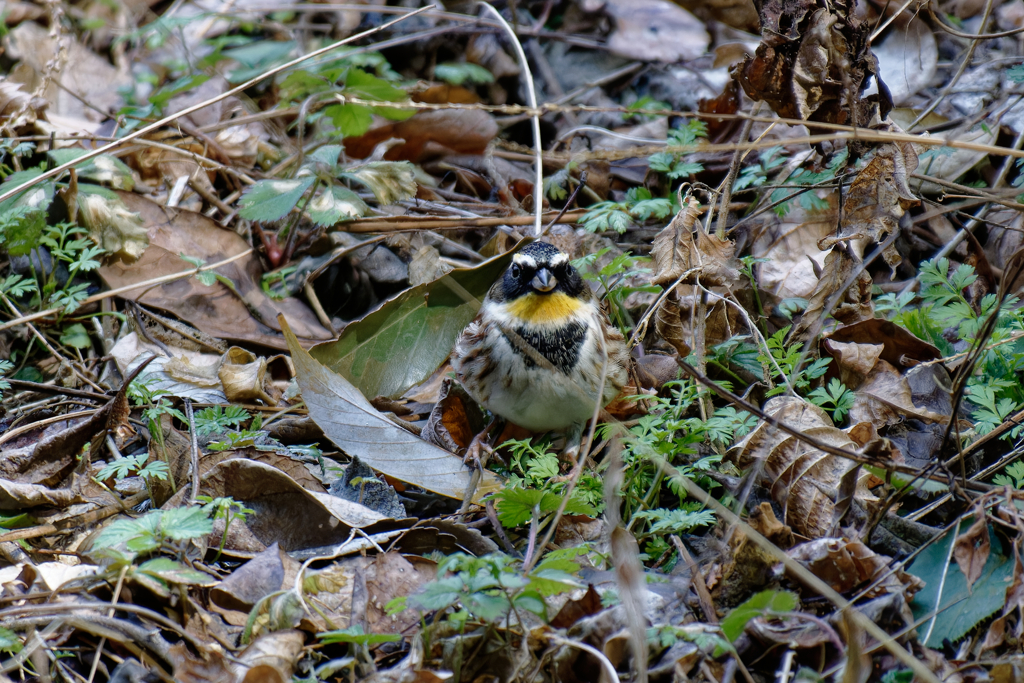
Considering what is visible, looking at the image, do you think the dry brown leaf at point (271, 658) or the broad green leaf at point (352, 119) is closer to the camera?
the dry brown leaf at point (271, 658)

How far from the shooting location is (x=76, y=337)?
16.0 ft

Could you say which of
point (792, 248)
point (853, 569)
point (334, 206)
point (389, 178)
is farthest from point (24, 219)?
point (853, 569)

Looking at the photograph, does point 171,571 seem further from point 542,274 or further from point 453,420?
point 542,274

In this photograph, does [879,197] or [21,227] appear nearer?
[879,197]

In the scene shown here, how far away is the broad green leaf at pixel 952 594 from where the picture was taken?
9.16 feet

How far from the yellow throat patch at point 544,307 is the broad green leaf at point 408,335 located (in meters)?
0.36

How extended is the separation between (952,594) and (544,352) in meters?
2.03

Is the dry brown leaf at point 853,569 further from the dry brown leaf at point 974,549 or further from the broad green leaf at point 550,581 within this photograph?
the broad green leaf at point 550,581

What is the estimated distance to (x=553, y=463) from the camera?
3.65m

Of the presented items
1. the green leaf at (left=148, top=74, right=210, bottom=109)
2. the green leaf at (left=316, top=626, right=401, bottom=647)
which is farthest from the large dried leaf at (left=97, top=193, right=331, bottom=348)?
the green leaf at (left=316, top=626, right=401, bottom=647)

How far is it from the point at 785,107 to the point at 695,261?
38.3 inches

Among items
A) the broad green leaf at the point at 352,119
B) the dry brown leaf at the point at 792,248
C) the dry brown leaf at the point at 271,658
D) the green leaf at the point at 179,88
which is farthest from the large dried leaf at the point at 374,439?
the green leaf at the point at 179,88

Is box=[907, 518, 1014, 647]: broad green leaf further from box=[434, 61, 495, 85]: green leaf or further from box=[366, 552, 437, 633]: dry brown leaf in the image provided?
box=[434, 61, 495, 85]: green leaf

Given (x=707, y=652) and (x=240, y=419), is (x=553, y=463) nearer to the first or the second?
(x=707, y=652)
